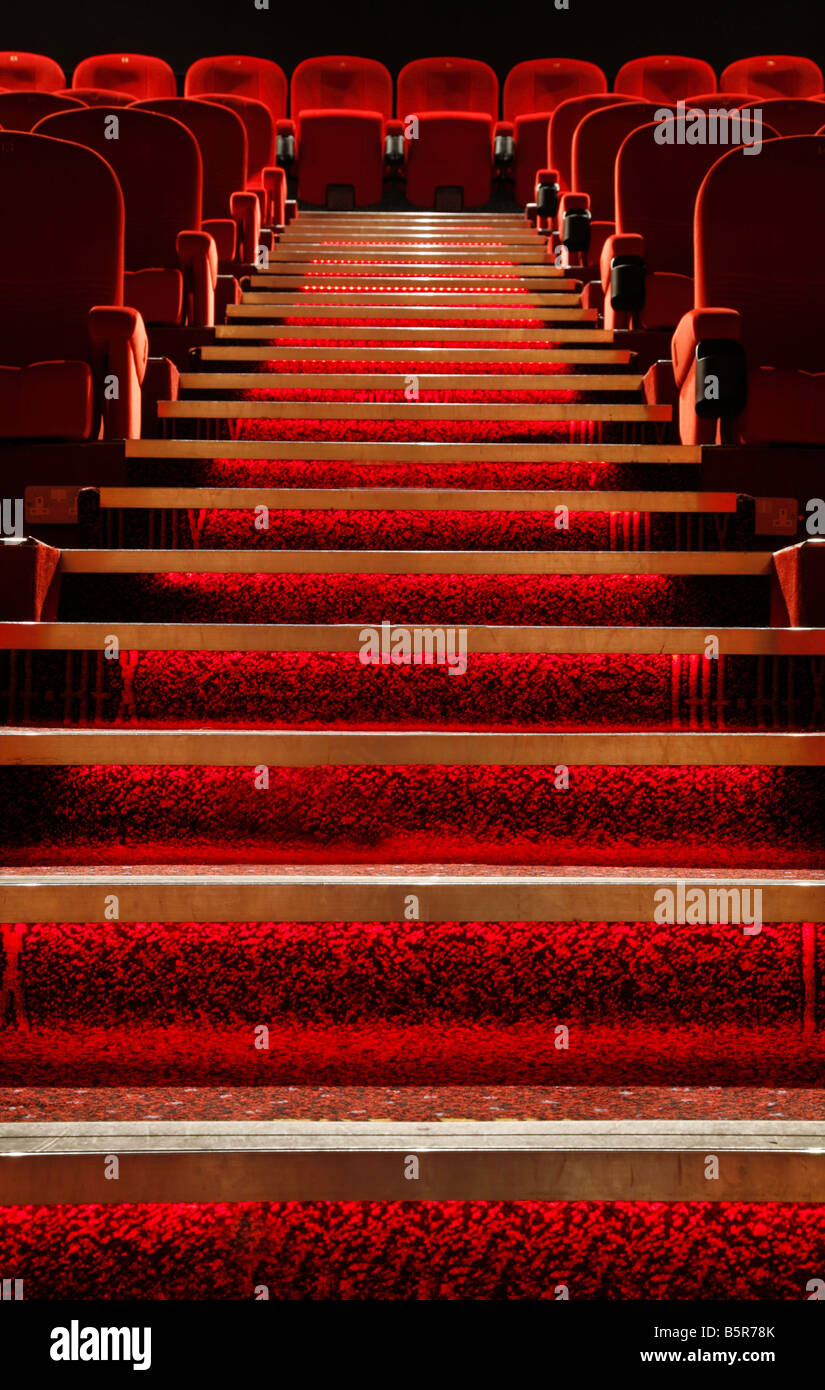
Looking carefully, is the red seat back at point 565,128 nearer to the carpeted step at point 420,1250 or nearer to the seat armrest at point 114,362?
the seat armrest at point 114,362

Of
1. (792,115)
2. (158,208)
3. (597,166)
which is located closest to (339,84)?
(597,166)

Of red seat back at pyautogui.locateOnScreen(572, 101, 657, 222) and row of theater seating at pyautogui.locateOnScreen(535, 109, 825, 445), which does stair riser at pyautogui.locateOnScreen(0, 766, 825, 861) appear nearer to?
row of theater seating at pyautogui.locateOnScreen(535, 109, 825, 445)

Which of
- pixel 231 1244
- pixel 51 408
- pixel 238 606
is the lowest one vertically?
pixel 231 1244

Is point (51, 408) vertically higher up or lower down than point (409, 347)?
lower down

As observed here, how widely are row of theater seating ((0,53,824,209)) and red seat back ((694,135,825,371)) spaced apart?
222 centimetres

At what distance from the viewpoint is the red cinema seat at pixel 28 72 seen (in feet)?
11.3

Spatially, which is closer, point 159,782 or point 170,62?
point 159,782

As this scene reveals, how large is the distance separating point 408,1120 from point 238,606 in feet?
1.61

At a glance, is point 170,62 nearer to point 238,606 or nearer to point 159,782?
point 238,606

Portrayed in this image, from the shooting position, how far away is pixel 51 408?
3.81 ft

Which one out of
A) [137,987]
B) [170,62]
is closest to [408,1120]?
[137,987]

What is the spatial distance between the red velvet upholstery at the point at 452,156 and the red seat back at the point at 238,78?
0.52 meters

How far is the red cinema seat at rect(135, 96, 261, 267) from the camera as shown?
2.26 m

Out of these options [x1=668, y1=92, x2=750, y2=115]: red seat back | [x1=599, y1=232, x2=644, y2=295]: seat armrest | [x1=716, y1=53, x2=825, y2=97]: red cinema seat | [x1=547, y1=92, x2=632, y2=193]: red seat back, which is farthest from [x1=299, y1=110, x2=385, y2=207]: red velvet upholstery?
[x1=599, y1=232, x2=644, y2=295]: seat armrest
